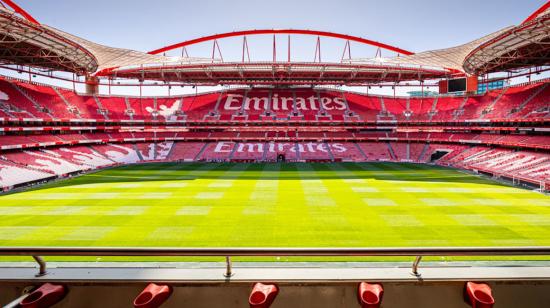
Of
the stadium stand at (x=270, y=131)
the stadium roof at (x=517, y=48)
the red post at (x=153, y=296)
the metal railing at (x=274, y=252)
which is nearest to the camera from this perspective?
the red post at (x=153, y=296)

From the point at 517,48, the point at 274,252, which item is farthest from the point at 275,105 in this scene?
the point at 274,252

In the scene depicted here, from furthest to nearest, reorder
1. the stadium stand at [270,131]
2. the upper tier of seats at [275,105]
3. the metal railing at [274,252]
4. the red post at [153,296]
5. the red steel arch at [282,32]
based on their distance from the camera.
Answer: the red steel arch at [282,32]
the upper tier of seats at [275,105]
the stadium stand at [270,131]
the metal railing at [274,252]
the red post at [153,296]

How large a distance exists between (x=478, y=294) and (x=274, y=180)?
95.7 ft

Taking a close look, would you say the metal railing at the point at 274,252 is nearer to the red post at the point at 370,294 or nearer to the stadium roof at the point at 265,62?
the red post at the point at 370,294

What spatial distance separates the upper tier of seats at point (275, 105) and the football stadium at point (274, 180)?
1.35 feet

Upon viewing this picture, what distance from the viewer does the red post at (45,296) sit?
3.60 m

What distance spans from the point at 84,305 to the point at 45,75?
5713 cm

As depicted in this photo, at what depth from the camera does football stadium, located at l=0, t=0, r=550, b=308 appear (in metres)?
3.91

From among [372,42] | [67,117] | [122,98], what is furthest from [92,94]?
[372,42]

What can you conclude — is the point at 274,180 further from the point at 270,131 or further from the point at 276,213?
the point at 270,131

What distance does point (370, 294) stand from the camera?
3760mm

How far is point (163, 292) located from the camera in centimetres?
374

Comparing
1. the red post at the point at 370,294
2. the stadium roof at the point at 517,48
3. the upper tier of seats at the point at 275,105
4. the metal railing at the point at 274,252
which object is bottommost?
the red post at the point at 370,294

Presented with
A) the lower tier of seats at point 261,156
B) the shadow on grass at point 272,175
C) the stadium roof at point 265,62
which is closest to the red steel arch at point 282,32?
the stadium roof at point 265,62
